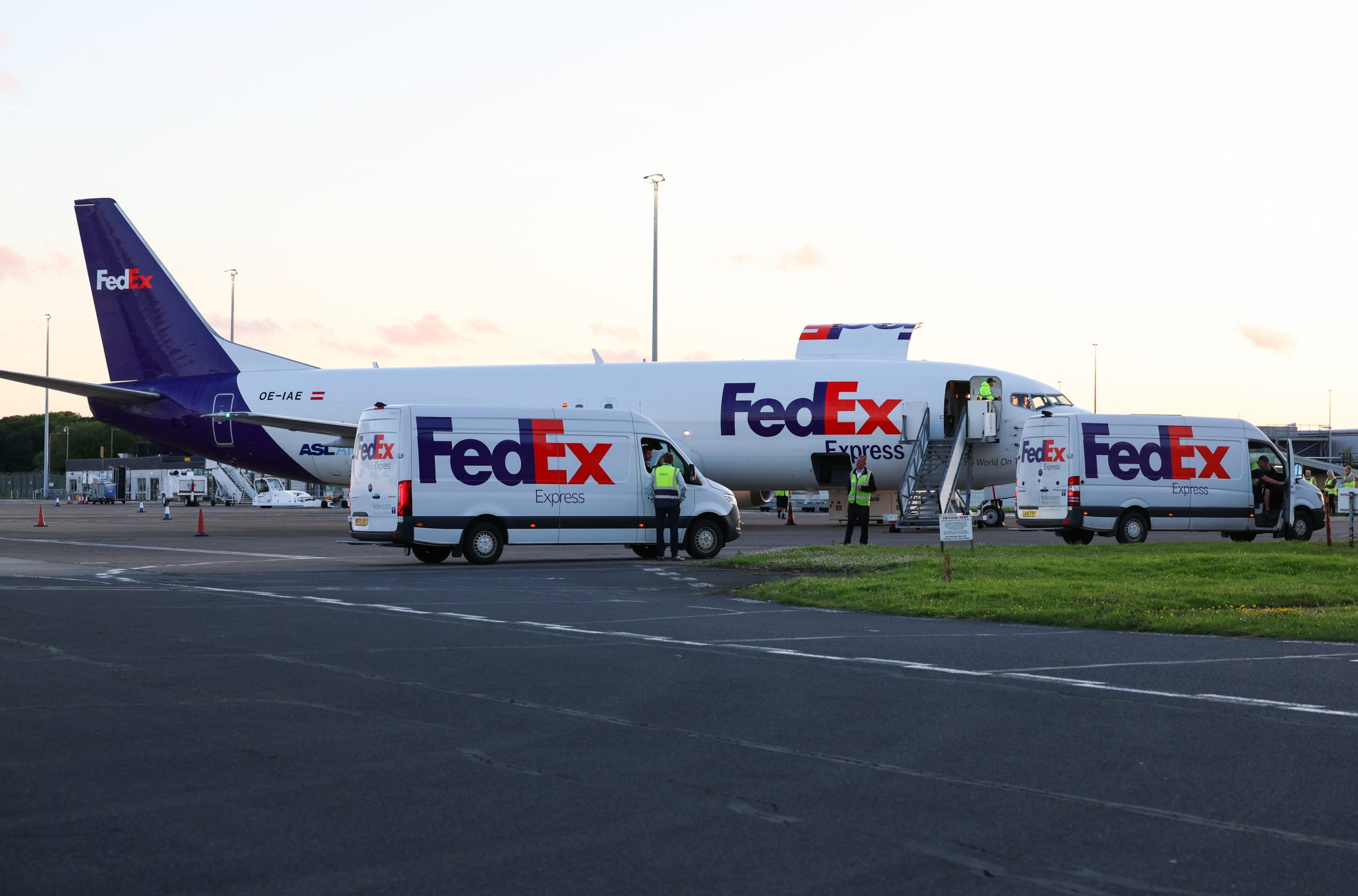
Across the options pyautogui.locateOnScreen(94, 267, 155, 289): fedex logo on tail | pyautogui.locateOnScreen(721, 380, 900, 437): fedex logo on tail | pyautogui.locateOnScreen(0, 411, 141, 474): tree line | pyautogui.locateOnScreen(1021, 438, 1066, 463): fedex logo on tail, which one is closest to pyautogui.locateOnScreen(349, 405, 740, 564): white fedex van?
pyautogui.locateOnScreen(1021, 438, 1066, 463): fedex logo on tail

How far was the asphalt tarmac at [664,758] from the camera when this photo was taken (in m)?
4.46

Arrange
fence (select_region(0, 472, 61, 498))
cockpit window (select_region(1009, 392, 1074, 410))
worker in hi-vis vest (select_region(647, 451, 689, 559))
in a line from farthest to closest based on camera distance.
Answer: fence (select_region(0, 472, 61, 498)) → cockpit window (select_region(1009, 392, 1074, 410)) → worker in hi-vis vest (select_region(647, 451, 689, 559))

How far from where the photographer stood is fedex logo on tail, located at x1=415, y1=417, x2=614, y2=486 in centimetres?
2128

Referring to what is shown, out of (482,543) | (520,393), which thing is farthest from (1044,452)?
(520,393)

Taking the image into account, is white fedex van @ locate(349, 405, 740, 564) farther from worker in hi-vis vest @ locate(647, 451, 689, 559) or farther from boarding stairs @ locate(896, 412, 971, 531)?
boarding stairs @ locate(896, 412, 971, 531)

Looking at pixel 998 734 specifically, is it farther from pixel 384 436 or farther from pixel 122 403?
pixel 122 403

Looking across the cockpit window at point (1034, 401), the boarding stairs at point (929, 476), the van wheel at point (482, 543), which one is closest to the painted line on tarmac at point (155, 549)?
the van wheel at point (482, 543)

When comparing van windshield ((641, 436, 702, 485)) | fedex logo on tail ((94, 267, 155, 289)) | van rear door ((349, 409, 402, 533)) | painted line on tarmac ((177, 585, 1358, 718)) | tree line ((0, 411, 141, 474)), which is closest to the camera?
painted line on tarmac ((177, 585, 1358, 718))

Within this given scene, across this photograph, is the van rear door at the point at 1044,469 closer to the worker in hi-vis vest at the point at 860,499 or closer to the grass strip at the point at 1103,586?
the worker in hi-vis vest at the point at 860,499

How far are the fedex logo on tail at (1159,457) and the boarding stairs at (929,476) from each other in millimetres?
7589

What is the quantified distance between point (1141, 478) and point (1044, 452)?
1914 mm

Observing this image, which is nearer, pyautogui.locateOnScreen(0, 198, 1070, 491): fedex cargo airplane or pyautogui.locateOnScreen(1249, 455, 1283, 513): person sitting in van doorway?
pyautogui.locateOnScreen(1249, 455, 1283, 513): person sitting in van doorway

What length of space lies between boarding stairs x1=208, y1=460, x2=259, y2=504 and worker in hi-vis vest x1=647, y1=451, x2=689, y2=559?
230 feet

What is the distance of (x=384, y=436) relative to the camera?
21297mm
